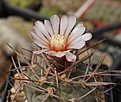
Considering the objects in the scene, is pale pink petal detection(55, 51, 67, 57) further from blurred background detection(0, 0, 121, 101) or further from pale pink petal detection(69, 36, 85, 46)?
blurred background detection(0, 0, 121, 101)

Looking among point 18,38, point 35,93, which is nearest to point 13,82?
point 35,93

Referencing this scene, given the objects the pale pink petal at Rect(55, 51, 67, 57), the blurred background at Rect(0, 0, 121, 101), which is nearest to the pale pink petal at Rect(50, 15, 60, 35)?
the pale pink petal at Rect(55, 51, 67, 57)

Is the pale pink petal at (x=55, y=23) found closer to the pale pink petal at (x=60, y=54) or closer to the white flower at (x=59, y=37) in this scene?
the white flower at (x=59, y=37)

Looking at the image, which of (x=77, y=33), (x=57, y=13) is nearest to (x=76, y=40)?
(x=77, y=33)

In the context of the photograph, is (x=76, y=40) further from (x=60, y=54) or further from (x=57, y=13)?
(x=57, y=13)

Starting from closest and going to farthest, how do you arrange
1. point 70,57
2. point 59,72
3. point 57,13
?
point 70,57
point 59,72
point 57,13
